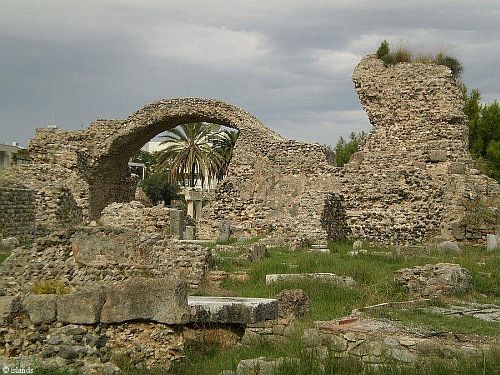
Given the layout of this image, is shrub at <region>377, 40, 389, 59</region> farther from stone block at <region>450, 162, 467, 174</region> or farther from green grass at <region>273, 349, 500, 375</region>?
green grass at <region>273, 349, 500, 375</region>

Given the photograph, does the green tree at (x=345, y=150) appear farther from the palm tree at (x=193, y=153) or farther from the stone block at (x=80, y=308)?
the stone block at (x=80, y=308)

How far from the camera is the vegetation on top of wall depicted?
20.6 m

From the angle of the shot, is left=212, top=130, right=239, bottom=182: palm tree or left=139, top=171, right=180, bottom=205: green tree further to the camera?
left=139, top=171, right=180, bottom=205: green tree

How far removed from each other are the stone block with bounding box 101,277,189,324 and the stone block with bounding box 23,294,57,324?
0.46m

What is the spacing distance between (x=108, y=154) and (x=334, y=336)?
61.1 feet

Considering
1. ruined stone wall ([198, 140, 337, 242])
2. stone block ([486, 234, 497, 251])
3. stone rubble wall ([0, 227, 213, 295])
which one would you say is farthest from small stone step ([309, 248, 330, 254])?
stone rubble wall ([0, 227, 213, 295])

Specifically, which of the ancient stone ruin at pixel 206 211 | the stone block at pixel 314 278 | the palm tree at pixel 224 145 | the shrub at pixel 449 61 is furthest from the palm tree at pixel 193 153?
the stone block at pixel 314 278

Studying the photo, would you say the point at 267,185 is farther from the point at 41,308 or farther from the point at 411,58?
the point at 41,308

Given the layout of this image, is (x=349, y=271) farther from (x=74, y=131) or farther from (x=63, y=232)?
(x=74, y=131)

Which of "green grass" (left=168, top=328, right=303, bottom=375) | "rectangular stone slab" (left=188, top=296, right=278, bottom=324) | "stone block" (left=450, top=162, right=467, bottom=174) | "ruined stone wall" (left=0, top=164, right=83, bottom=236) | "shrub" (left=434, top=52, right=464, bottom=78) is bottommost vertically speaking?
"green grass" (left=168, top=328, right=303, bottom=375)

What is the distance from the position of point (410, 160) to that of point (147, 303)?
48.0 feet

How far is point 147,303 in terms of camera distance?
6.33 m

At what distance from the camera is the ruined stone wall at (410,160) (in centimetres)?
1825

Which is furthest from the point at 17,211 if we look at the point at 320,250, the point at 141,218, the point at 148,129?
the point at 320,250
